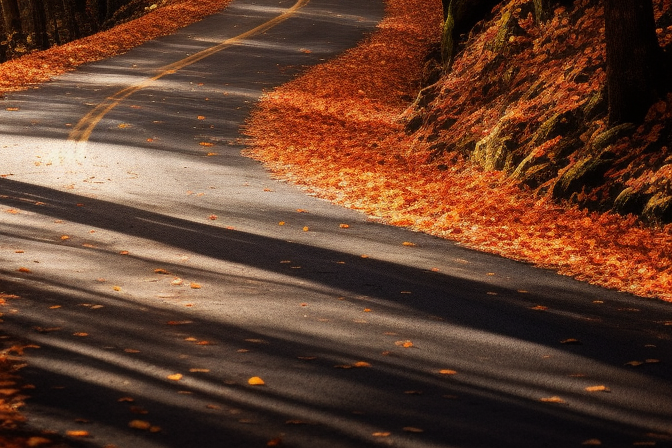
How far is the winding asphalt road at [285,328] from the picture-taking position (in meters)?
5.63

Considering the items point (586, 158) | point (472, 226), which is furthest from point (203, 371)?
point (586, 158)

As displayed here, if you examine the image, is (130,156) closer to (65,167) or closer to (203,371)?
(65,167)

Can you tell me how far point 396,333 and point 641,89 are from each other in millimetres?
6986

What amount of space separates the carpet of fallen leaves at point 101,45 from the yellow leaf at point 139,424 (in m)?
18.8

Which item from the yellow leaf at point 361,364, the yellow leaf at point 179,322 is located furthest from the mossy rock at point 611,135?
the yellow leaf at point 179,322

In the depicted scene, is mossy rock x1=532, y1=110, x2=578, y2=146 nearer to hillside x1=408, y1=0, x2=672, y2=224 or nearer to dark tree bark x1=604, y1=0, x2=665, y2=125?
hillside x1=408, y1=0, x2=672, y2=224

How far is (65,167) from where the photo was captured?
14461 mm

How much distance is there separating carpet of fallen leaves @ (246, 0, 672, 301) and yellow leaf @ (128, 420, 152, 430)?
5542mm

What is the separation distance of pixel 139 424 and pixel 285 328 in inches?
87.3

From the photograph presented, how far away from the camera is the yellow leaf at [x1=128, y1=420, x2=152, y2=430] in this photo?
5.43 metres

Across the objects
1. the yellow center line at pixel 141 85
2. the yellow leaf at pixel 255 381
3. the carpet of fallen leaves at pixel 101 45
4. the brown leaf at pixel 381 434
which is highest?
the carpet of fallen leaves at pixel 101 45

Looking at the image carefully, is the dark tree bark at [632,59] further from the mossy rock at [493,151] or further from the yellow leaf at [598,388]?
the yellow leaf at [598,388]

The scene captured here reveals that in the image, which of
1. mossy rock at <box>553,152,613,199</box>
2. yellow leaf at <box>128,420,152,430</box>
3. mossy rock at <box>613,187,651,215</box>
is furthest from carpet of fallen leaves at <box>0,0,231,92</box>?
yellow leaf at <box>128,420,152,430</box>

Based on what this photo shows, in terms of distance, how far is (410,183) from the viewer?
14.5 meters
